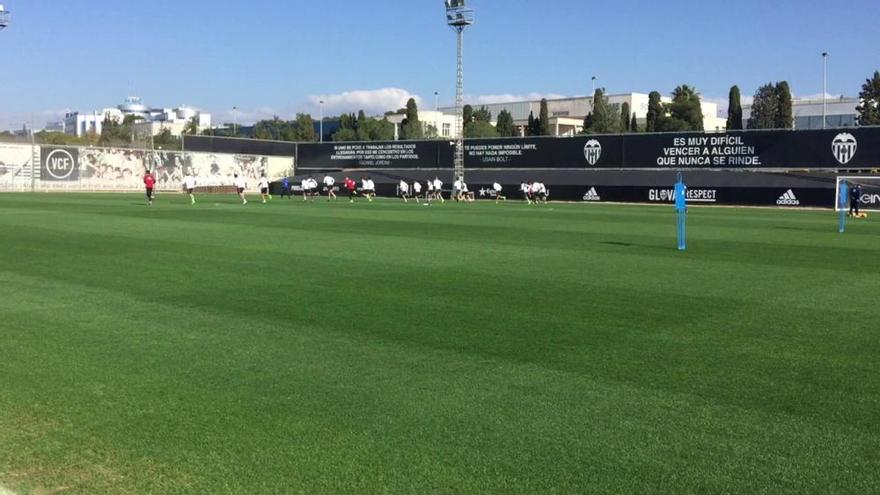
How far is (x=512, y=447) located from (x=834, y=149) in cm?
5251

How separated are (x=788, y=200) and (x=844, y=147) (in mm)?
5961

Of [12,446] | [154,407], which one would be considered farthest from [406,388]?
[12,446]

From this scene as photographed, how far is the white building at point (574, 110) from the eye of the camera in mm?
130750

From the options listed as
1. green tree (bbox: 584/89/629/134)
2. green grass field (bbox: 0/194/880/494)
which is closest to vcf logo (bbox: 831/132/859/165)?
green grass field (bbox: 0/194/880/494)

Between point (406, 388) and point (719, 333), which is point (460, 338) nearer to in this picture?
point (406, 388)

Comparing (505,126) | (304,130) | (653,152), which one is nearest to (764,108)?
(505,126)

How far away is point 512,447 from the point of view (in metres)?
5.23

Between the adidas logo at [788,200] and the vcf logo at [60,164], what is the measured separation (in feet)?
180

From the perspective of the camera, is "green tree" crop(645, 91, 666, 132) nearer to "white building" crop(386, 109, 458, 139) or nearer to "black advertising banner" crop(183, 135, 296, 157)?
"white building" crop(386, 109, 458, 139)

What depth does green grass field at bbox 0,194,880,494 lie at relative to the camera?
4855 millimetres

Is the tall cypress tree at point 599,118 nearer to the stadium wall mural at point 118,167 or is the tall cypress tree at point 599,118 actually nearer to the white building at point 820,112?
the white building at point 820,112

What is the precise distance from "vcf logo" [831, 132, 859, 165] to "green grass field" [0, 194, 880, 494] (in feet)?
130

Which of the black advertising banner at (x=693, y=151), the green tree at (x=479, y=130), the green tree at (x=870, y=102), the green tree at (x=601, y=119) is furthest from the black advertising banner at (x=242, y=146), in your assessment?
the green tree at (x=870, y=102)

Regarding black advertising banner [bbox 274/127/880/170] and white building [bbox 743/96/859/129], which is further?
white building [bbox 743/96/859/129]
